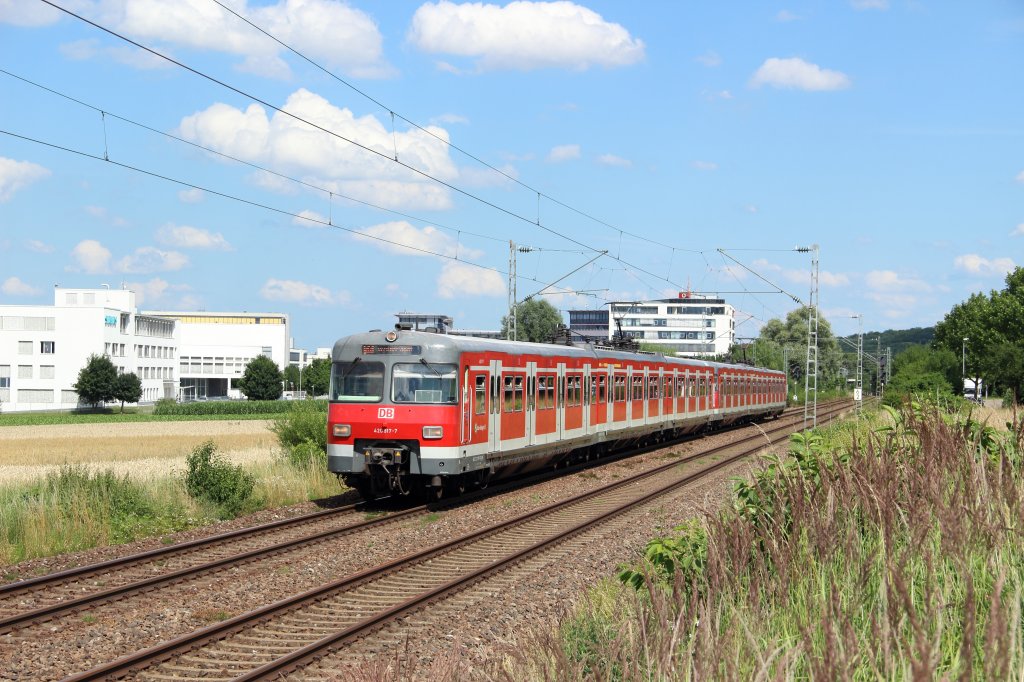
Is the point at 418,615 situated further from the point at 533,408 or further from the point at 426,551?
the point at 533,408

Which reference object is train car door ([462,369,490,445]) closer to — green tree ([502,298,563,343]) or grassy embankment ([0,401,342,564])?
grassy embankment ([0,401,342,564])

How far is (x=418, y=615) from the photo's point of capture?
10219mm

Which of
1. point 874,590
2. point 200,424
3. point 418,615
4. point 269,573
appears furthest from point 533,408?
point 200,424

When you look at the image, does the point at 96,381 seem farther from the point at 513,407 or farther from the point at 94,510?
the point at 94,510

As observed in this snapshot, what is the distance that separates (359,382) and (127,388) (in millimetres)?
88182

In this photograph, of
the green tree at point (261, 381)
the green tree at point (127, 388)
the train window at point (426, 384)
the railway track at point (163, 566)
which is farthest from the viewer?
the green tree at point (261, 381)

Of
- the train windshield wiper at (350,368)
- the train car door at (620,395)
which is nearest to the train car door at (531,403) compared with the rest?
the train windshield wiper at (350,368)

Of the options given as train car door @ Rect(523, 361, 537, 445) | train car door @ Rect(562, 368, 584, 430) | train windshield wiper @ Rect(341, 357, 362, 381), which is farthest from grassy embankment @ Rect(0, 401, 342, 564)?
train car door @ Rect(562, 368, 584, 430)

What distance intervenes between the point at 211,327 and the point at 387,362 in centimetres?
13750

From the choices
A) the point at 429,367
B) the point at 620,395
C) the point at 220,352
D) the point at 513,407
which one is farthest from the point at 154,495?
the point at 220,352

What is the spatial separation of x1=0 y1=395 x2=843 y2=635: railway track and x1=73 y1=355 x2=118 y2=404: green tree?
282ft

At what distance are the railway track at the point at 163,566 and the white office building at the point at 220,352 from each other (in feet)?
413

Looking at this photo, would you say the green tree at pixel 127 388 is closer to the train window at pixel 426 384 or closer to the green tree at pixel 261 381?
the green tree at pixel 261 381

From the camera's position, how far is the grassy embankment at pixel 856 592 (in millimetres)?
3416
